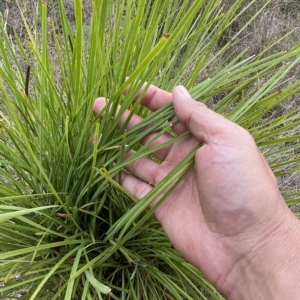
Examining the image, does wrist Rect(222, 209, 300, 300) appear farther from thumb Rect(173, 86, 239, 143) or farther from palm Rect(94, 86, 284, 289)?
thumb Rect(173, 86, 239, 143)

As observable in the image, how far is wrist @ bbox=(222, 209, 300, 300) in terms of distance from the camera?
585 millimetres

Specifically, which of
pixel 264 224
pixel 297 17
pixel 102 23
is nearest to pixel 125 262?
pixel 264 224

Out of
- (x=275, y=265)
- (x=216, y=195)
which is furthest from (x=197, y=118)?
(x=275, y=265)

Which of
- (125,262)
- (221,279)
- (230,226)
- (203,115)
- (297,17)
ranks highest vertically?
(297,17)

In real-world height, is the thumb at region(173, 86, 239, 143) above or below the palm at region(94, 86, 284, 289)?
above

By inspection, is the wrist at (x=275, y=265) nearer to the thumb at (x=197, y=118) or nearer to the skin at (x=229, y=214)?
the skin at (x=229, y=214)

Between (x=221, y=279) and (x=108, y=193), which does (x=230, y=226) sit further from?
(x=108, y=193)

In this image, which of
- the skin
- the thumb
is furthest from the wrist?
the thumb

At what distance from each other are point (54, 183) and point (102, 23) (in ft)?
0.93

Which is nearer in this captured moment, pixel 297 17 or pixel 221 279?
pixel 221 279

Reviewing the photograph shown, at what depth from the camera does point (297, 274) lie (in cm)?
59

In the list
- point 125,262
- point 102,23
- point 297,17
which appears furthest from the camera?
point 297,17

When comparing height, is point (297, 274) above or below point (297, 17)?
below

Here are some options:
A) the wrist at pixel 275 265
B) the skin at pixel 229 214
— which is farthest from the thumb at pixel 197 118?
the wrist at pixel 275 265
